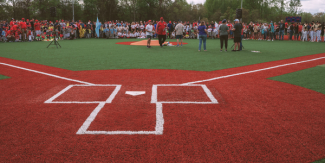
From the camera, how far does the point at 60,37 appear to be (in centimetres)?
2925

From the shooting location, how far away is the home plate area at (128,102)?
395cm

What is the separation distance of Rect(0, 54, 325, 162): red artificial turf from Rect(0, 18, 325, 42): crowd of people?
45.5 ft

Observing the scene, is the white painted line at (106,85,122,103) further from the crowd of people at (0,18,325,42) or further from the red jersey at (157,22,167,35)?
the crowd of people at (0,18,325,42)

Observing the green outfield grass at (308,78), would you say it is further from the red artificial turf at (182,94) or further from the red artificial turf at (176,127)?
the red artificial turf at (182,94)

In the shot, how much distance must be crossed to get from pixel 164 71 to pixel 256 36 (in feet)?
84.7

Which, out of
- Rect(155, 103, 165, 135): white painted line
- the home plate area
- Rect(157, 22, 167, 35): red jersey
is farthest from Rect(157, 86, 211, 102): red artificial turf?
Rect(157, 22, 167, 35): red jersey

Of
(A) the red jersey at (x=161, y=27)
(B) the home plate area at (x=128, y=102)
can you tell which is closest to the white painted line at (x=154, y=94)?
(B) the home plate area at (x=128, y=102)

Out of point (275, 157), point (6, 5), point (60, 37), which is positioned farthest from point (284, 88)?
point (6, 5)

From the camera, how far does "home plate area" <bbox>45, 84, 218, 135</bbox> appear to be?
3.95m

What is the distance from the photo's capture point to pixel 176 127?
13.0 feet

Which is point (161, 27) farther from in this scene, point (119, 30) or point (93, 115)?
point (119, 30)

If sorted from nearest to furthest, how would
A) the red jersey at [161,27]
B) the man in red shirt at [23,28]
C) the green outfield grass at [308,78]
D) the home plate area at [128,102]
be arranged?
1. the home plate area at [128,102]
2. the green outfield grass at [308,78]
3. the red jersey at [161,27]
4. the man in red shirt at [23,28]

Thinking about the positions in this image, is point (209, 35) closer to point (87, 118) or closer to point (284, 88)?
point (284, 88)

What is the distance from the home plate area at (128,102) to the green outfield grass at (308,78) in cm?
302
